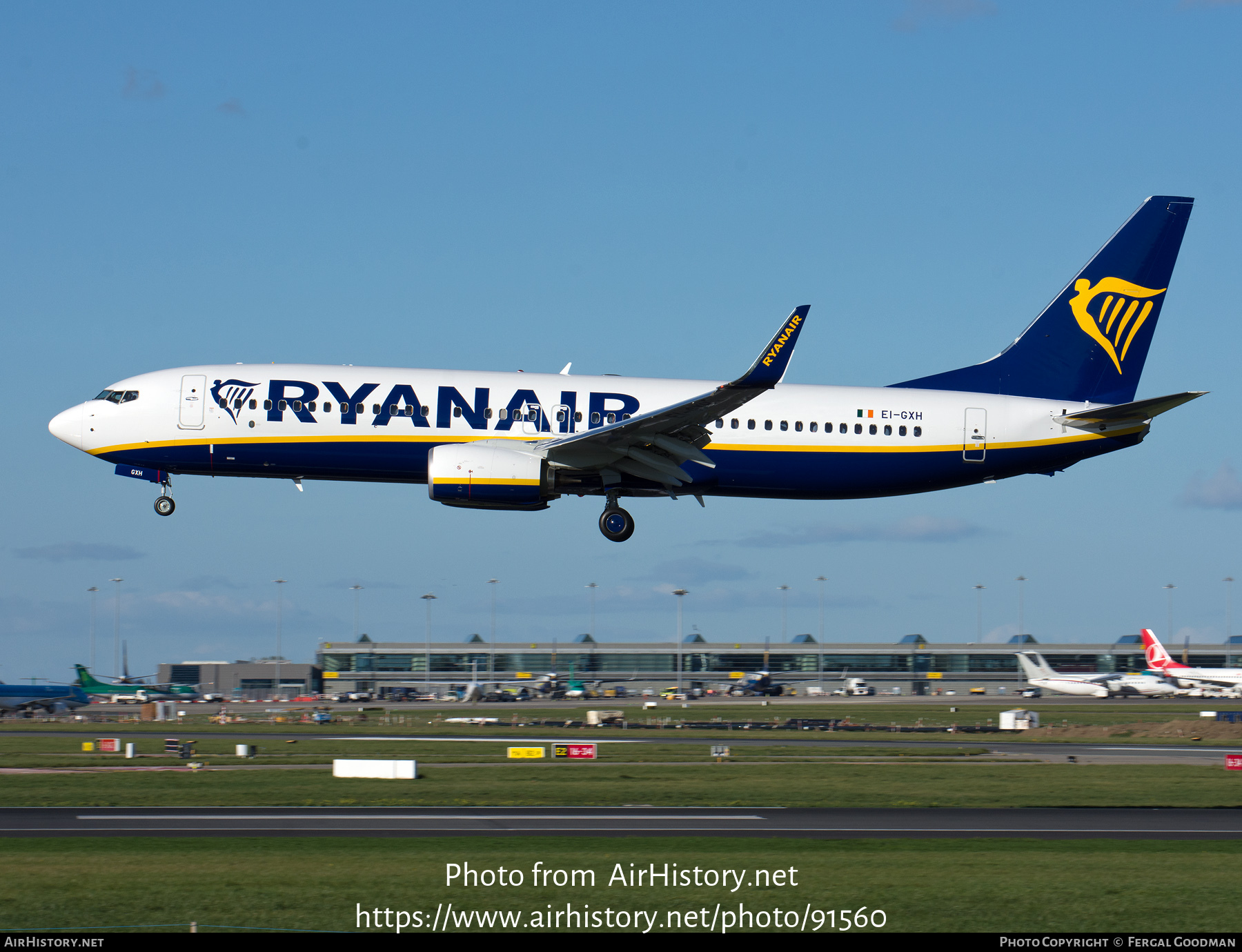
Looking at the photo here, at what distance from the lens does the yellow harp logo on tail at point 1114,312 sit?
43.2m

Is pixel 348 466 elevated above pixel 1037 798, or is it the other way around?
pixel 348 466

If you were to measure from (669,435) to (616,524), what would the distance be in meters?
3.46

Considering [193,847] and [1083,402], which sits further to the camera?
[1083,402]

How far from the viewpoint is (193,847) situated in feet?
74.1

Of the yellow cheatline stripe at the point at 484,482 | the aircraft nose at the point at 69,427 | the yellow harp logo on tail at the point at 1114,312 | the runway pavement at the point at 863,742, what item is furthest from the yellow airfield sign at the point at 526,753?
the yellow harp logo on tail at the point at 1114,312

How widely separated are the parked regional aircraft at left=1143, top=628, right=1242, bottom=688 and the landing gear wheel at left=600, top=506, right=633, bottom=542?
74.9m

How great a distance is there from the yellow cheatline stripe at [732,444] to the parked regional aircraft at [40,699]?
50.0 m

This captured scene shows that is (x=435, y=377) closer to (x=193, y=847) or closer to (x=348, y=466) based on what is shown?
(x=348, y=466)

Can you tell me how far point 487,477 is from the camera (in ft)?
118

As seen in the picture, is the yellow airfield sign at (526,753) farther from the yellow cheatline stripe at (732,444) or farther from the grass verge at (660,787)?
the yellow cheatline stripe at (732,444)

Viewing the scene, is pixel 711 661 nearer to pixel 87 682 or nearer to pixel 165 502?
pixel 87 682

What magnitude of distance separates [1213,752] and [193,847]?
4236 cm

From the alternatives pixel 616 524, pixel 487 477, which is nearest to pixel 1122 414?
pixel 616 524
